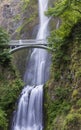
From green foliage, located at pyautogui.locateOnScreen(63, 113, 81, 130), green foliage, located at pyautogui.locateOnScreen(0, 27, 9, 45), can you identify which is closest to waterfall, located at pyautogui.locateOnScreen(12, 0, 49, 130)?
green foliage, located at pyautogui.locateOnScreen(0, 27, 9, 45)

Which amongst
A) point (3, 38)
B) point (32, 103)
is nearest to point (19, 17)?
point (3, 38)

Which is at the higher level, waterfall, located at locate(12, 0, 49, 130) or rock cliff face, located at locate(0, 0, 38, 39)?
rock cliff face, located at locate(0, 0, 38, 39)

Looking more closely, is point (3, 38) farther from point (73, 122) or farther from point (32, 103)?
point (73, 122)

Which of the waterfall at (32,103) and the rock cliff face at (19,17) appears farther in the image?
the rock cliff face at (19,17)

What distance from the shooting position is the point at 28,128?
31219 millimetres

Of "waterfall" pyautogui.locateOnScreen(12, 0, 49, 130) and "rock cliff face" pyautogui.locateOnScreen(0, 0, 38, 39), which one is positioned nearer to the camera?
"waterfall" pyautogui.locateOnScreen(12, 0, 49, 130)

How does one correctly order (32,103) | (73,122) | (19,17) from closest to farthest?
(73,122) → (32,103) → (19,17)

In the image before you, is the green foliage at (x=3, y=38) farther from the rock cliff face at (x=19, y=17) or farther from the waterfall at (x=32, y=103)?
the rock cliff face at (x=19, y=17)

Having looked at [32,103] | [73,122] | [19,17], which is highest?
[19,17]

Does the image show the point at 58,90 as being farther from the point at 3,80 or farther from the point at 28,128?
the point at 3,80

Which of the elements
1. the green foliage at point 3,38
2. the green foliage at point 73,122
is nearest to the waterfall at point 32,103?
the green foliage at point 3,38

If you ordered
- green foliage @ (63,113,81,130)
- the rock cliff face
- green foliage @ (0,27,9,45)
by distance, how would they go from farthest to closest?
the rock cliff face, green foliage @ (0,27,9,45), green foliage @ (63,113,81,130)

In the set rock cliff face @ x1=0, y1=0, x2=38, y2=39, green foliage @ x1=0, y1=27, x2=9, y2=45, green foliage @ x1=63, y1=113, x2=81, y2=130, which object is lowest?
green foliage @ x1=63, y1=113, x2=81, y2=130

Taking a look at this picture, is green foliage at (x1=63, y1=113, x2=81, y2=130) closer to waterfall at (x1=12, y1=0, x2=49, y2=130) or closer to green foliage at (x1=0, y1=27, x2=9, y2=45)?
waterfall at (x1=12, y1=0, x2=49, y2=130)
